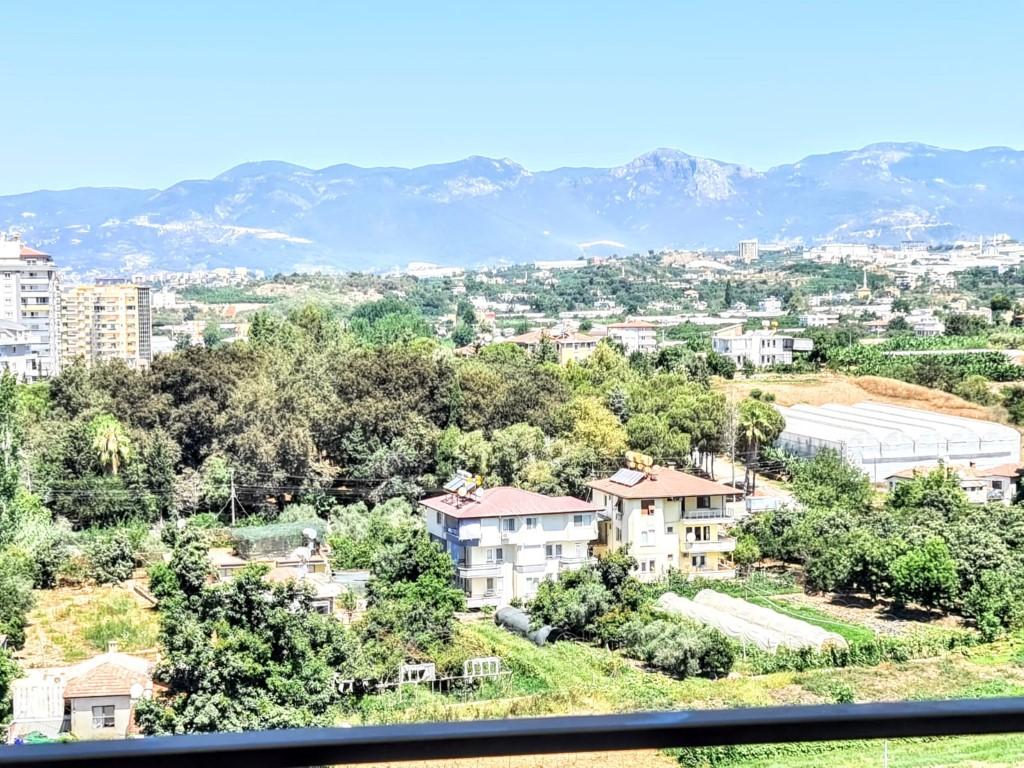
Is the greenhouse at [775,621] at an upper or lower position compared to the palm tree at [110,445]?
lower

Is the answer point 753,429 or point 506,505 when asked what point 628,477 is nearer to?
point 506,505

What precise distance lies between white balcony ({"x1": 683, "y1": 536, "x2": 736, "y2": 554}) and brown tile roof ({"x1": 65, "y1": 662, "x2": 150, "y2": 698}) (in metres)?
4.76

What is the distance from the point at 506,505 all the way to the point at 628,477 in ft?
4.01

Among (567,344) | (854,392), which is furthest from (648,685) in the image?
(567,344)

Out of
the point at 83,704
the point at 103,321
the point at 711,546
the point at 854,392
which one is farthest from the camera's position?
the point at 103,321

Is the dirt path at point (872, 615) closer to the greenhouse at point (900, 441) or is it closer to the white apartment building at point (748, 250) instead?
the greenhouse at point (900, 441)

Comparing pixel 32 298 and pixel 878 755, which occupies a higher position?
pixel 32 298

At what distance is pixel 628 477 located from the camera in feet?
33.9

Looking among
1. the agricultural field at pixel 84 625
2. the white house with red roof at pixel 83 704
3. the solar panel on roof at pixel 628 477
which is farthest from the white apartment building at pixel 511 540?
the white house with red roof at pixel 83 704

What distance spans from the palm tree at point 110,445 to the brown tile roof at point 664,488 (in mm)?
4713

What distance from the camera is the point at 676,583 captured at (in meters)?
9.38

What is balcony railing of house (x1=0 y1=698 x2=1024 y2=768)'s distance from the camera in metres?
0.75

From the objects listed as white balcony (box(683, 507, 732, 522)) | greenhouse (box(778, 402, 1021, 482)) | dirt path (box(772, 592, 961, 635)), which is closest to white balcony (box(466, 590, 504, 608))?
white balcony (box(683, 507, 732, 522))

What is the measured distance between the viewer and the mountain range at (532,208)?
13112cm
